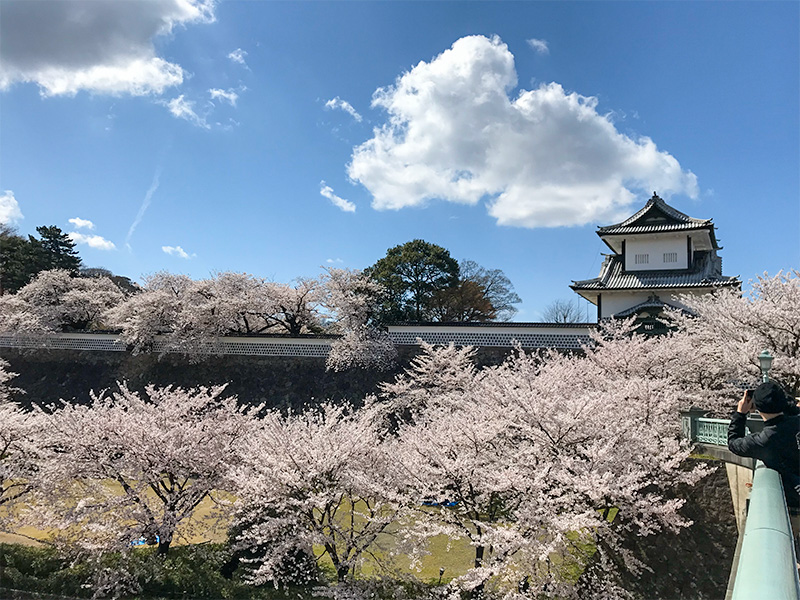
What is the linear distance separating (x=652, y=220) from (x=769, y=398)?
754 inches

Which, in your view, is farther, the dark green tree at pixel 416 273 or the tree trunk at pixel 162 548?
the dark green tree at pixel 416 273

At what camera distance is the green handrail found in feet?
3.08

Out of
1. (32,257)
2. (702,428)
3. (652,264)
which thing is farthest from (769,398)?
(32,257)

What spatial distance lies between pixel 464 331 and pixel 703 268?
8997 millimetres

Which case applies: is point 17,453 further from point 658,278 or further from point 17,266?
point 17,266

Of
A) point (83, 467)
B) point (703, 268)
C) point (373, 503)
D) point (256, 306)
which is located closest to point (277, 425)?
point (373, 503)

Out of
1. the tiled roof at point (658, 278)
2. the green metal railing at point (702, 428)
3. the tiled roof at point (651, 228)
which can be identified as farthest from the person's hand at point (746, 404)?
the tiled roof at point (651, 228)

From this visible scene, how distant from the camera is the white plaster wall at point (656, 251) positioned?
19250 millimetres

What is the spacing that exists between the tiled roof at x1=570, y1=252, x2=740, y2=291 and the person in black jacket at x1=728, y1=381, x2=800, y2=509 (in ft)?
55.6

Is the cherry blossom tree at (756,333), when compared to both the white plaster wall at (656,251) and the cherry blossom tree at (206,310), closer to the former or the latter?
the white plaster wall at (656,251)

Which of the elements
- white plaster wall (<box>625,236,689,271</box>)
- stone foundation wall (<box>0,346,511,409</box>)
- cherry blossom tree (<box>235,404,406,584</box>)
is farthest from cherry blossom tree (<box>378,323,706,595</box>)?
white plaster wall (<box>625,236,689,271</box>)

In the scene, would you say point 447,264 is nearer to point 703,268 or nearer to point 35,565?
point 703,268

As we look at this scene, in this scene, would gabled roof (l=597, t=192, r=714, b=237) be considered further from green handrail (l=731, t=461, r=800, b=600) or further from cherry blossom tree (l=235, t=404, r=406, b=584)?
green handrail (l=731, t=461, r=800, b=600)

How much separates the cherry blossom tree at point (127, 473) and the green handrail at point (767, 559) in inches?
346
